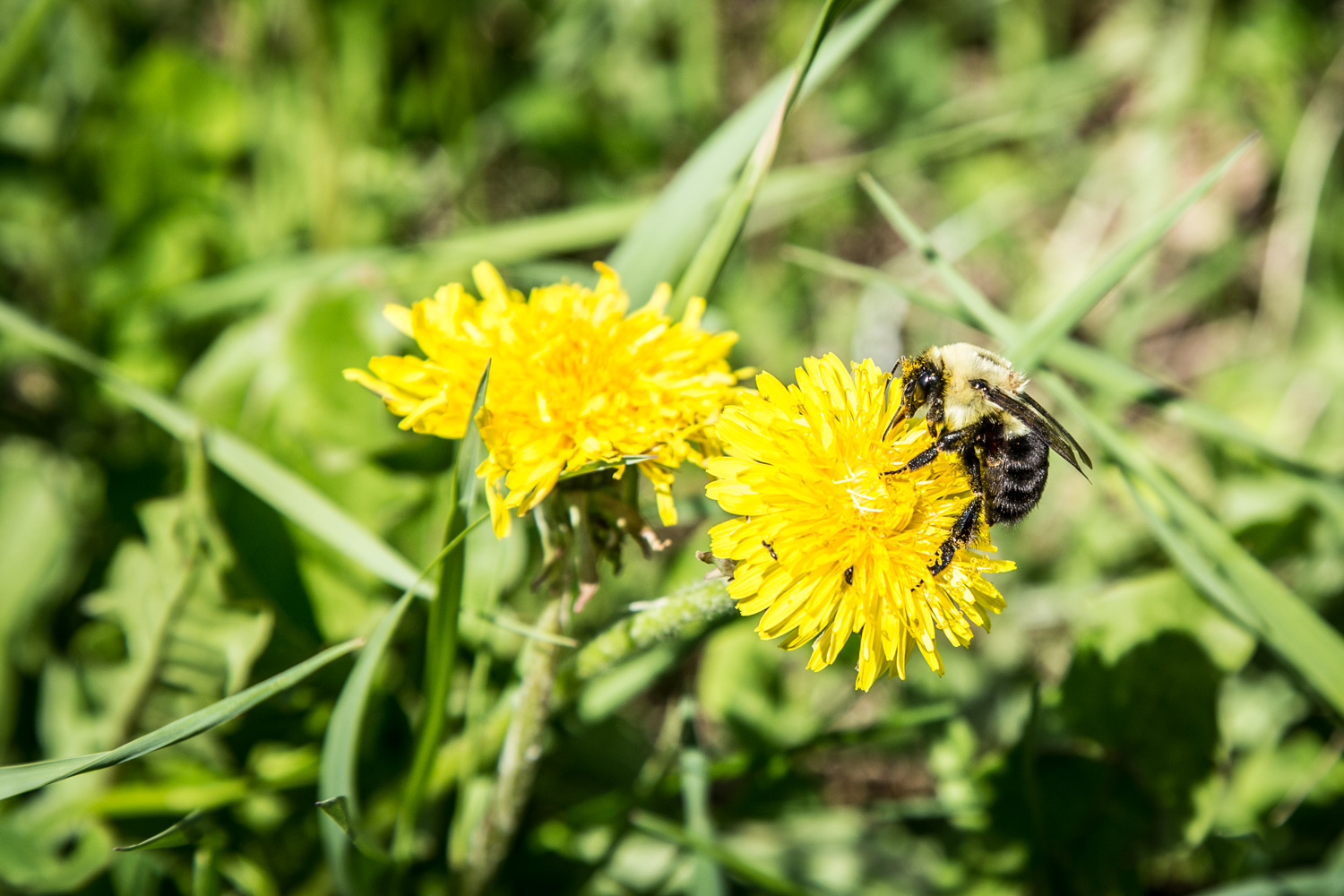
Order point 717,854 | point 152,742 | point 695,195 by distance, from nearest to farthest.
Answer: point 152,742 < point 717,854 < point 695,195

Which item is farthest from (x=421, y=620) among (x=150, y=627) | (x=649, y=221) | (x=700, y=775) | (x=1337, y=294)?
(x=1337, y=294)

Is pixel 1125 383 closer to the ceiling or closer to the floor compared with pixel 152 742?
closer to the ceiling

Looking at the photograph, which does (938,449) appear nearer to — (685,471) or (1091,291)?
(1091,291)

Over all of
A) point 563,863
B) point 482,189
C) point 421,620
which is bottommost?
point 563,863

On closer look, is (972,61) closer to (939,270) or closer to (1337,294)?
(1337,294)

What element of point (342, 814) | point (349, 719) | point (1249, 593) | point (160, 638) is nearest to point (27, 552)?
point (160, 638)

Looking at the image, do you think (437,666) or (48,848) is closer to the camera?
(437,666)

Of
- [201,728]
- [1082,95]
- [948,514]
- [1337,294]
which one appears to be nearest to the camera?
[201,728]
